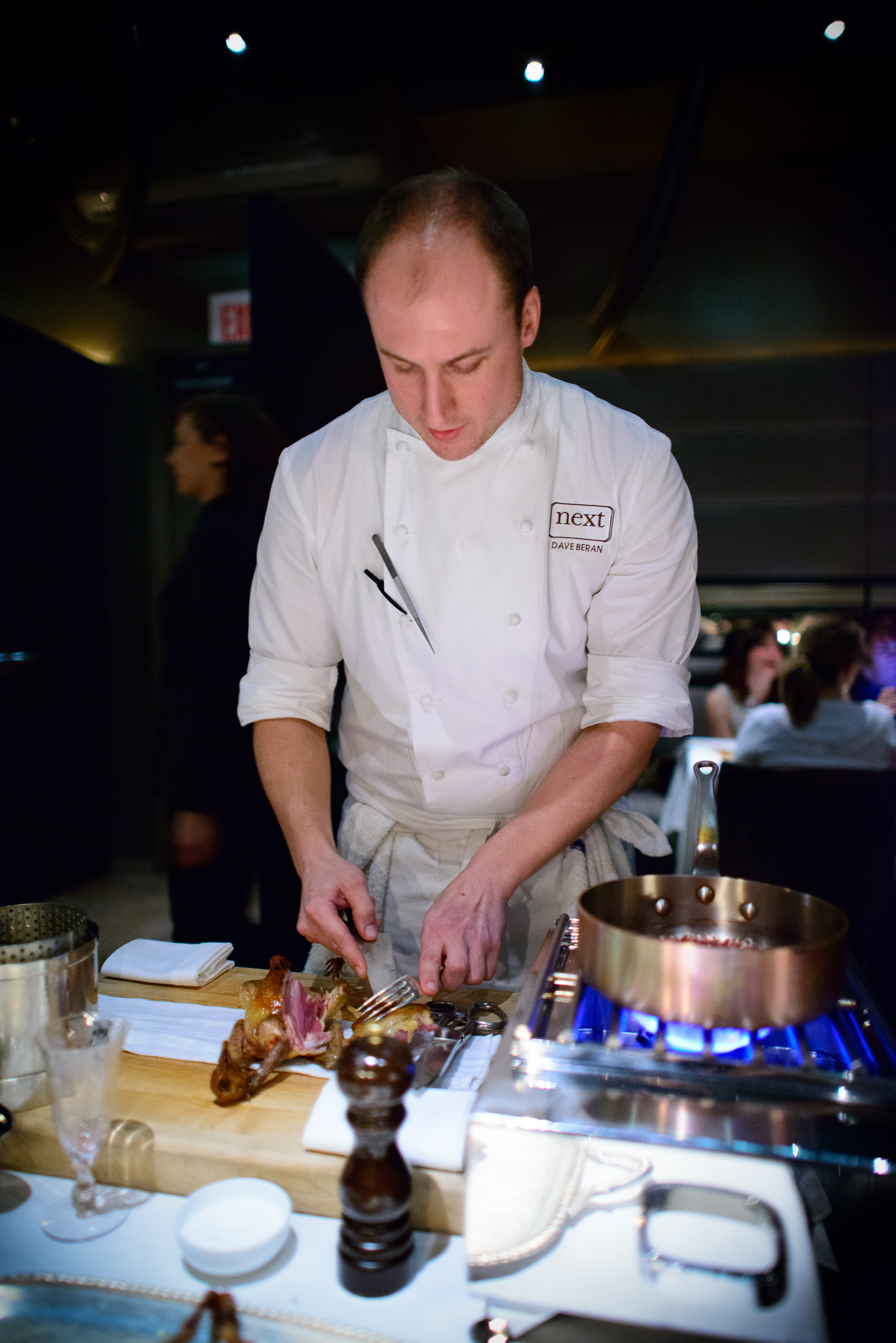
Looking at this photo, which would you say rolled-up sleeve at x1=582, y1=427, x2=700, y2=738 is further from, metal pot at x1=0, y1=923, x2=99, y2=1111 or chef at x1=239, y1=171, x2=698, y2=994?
metal pot at x1=0, y1=923, x2=99, y2=1111

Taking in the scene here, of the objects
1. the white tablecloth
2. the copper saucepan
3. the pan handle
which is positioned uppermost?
the pan handle

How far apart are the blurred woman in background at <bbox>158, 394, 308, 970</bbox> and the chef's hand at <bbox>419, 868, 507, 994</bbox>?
159 cm

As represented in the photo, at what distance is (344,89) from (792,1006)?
2772mm

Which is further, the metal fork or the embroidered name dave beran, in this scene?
the embroidered name dave beran

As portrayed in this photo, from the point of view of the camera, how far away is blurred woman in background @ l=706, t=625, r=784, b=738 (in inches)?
131

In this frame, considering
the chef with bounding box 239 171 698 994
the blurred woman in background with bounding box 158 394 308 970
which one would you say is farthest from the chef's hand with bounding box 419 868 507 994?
the blurred woman in background with bounding box 158 394 308 970

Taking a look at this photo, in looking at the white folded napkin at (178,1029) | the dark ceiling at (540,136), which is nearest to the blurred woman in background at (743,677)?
the dark ceiling at (540,136)

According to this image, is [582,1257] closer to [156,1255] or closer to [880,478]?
[156,1255]

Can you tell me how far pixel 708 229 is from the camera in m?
2.93

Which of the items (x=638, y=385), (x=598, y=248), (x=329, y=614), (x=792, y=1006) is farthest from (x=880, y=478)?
(x=792, y=1006)

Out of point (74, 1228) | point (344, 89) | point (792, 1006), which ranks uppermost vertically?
point (344, 89)

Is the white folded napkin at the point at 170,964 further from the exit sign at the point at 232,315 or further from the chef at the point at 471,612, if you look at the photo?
the exit sign at the point at 232,315

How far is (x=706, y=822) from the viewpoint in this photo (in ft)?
3.63

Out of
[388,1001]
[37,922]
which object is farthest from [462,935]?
[37,922]
